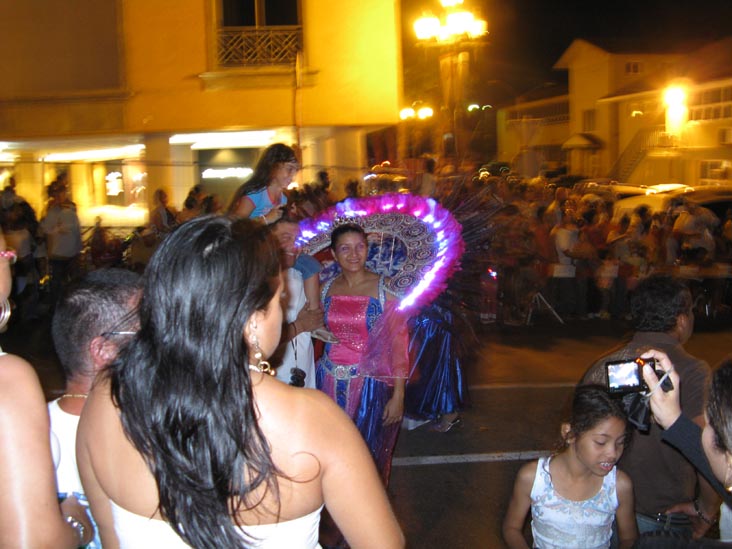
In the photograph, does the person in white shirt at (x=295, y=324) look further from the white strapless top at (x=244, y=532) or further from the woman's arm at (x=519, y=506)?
the white strapless top at (x=244, y=532)

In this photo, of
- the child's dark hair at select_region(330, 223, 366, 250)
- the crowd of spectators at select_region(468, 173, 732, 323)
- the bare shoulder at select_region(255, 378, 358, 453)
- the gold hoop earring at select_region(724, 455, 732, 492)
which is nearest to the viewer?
the bare shoulder at select_region(255, 378, 358, 453)

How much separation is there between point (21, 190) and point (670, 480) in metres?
12.9

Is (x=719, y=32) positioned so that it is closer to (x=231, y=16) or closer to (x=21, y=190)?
(x=231, y=16)

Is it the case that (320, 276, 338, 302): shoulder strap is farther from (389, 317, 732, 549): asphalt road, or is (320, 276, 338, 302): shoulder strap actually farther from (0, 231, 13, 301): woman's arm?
(0, 231, 13, 301): woman's arm

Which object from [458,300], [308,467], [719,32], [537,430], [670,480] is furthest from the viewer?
[719,32]

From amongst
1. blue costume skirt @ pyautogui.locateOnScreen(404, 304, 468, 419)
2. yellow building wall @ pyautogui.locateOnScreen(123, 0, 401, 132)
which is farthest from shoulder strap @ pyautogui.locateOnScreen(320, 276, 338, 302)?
yellow building wall @ pyautogui.locateOnScreen(123, 0, 401, 132)

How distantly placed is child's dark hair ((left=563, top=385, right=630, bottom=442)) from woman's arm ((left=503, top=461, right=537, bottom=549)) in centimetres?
23

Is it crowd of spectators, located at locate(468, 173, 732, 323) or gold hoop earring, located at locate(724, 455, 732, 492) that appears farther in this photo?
crowd of spectators, located at locate(468, 173, 732, 323)

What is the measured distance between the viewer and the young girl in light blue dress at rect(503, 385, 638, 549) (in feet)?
9.50

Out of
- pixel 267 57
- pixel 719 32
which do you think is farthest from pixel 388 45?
pixel 719 32

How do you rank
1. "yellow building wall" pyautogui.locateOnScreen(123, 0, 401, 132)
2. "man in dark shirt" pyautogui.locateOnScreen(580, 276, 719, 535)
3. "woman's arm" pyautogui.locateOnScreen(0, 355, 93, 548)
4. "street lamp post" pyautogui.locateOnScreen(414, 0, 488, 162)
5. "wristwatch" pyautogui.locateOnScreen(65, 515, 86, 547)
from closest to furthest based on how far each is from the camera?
"woman's arm" pyautogui.locateOnScreen(0, 355, 93, 548) → "wristwatch" pyautogui.locateOnScreen(65, 515, 86, 547) → "man in dark shirt" pyautogui.locateOnScreen(580, 276, 719, 535) → "street lamp post" pyautogui.locateOnScreen(414, 0, 488, 162) → "yellow building wall" pyautogui.locateOnScreen(123, 0, 401, 132)

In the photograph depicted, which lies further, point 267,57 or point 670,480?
point 267,57

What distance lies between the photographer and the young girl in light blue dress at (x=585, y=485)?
2895mm

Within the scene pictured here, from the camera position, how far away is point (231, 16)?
15820 millimetres
